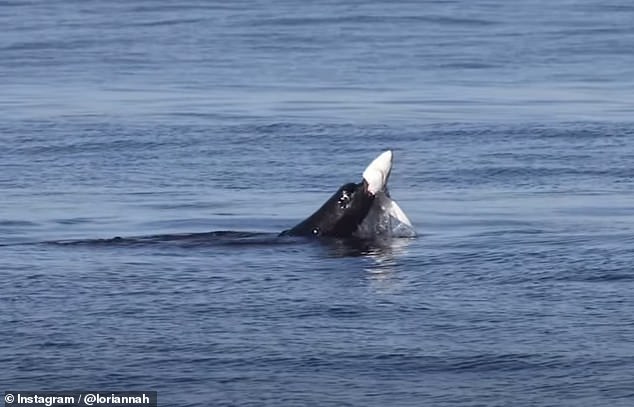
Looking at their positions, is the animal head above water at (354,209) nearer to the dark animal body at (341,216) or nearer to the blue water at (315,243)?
the dark animal body at (341,216)

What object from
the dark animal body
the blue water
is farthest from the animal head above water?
the blue water

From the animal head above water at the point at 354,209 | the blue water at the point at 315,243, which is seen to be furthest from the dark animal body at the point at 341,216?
the blue water at the point at 315,243

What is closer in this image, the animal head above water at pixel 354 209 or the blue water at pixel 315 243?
the blue water at pixel 315 243

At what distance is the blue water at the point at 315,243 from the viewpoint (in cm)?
936

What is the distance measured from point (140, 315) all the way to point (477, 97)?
1560 cm

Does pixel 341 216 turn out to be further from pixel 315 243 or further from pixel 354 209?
pixel 315 243

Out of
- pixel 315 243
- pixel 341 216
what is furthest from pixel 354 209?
pixel 315 243

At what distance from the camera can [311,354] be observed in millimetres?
9641

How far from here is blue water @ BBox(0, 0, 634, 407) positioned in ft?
30.7

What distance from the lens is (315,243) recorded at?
13508mm

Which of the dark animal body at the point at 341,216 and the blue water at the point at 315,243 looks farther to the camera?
the dark animal body at the point at 341,216

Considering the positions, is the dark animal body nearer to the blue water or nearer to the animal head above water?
the animal head above water

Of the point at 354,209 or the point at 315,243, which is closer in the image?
the point at 315,243

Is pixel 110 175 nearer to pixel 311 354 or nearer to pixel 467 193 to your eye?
pixel 467 193
